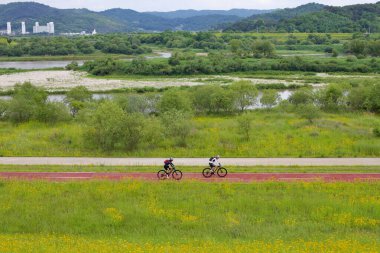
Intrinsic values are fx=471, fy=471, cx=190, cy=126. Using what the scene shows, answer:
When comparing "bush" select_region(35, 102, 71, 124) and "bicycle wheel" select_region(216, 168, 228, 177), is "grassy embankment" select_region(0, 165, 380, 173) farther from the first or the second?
"bush" select_region(35, 102, 71, 124)

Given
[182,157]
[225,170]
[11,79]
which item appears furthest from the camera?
[11,79]

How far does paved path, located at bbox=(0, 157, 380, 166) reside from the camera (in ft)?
97.8

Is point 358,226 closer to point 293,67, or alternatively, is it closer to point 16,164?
point 16,164

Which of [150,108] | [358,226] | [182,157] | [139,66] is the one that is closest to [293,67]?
[139,66]

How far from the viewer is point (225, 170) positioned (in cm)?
2652

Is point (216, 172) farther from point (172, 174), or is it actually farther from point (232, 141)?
point (232, 141)

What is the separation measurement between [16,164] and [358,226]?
2108 centimetres

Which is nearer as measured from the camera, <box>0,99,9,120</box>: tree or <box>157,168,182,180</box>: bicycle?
<box>157,168,182,180</box>: bicycle

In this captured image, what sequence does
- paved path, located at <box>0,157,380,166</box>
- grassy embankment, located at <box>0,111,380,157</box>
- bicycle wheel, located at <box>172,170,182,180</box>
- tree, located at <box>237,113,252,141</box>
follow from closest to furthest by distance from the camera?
bicycle wheel, located at <box>172,170,182,180</box>, paved path, located at <box>0,157,380,166</box>, grassy embankment, located at <box>0,111,380,157</box>, tree, located at <box>237,113,252,141</box>

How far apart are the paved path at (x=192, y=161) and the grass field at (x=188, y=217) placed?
19.5 feet

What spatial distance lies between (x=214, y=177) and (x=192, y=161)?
5.03m

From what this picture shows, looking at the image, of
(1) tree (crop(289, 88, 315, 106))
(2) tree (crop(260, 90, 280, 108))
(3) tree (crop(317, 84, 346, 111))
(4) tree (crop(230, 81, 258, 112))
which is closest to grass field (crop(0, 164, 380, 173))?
(4) tree (crop(230, 81, 258, 112))

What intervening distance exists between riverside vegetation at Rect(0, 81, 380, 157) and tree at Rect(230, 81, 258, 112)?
29.1 inches

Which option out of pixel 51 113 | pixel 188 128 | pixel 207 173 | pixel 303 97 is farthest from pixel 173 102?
pixel 207 173
